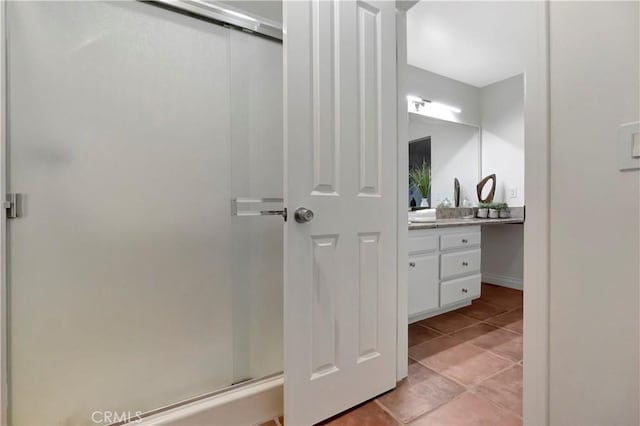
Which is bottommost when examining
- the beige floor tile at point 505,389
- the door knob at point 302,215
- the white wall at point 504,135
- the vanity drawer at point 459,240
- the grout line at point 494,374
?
the grout line at point 494,374

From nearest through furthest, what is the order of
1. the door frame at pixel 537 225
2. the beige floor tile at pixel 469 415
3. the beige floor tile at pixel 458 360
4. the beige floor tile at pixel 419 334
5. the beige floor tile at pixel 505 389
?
the door frame at pixel 537 225, the beige floor tile at pixel 469 415, the beige floor tile at pixel 505 389, the beige floor tile at pixel 458 360, the beige floor tile at pixel 419 334

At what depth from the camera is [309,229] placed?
112 centimetres

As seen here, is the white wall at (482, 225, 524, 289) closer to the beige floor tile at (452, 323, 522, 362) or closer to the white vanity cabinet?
the white vanity cabinet

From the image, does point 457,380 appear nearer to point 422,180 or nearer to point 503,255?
point 422,180

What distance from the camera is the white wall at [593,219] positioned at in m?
0.72

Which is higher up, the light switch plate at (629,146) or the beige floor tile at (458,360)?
the light switch plate at (629,146)

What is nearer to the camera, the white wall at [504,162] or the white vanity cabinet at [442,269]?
the white vanity cabinet at [442,269]

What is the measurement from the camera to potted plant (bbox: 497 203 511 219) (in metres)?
3.16

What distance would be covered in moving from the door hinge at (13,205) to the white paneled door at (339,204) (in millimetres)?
915

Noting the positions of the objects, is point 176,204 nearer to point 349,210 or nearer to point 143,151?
point 143,151

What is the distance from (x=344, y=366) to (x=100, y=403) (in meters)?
0.97

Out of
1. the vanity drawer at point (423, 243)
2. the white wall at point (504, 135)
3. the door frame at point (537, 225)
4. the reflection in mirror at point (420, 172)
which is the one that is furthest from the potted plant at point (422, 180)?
the door frame at point (537, 225)

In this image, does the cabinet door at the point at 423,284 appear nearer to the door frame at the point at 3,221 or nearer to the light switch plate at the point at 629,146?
→ the light switch plate at the point at 629,146

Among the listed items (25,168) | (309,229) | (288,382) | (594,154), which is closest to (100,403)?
(288,382)
